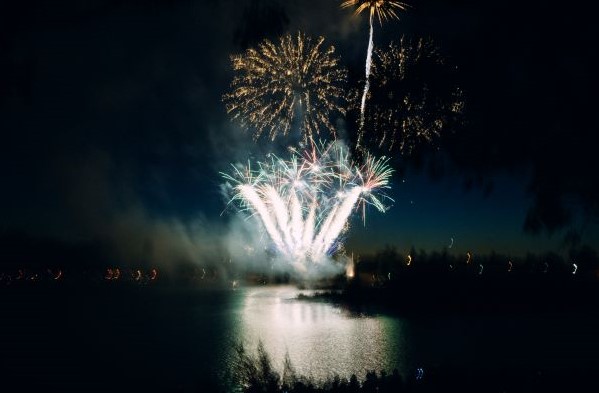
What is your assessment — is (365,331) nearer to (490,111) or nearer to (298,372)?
(298,372)

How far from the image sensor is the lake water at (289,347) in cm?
1417

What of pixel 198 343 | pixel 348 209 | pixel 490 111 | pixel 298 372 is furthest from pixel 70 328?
pixel 490 111

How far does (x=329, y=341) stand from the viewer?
19781 mm

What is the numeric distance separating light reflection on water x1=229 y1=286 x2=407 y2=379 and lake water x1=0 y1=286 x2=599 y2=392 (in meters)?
0.04

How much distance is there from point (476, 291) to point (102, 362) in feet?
86.6

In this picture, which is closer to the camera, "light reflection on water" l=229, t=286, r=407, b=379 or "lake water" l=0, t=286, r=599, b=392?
"lake water" l=0, t=286, r=599, b=392

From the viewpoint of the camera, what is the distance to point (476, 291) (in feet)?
114

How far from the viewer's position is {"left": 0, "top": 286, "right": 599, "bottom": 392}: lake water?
1417cm

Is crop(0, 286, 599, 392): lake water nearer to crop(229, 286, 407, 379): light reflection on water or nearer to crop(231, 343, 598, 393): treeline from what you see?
crop(229, 286, 407, 379): light reflection on water

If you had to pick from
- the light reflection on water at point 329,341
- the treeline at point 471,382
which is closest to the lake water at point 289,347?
the light reflection on water at point 329,341

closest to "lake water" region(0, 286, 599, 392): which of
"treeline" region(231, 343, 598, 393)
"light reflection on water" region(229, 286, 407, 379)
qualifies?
"light reflection on water" region(229, 286, 407, 379)

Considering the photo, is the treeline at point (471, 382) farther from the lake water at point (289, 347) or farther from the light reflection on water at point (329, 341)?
the light reflection on water at point (329, 341)

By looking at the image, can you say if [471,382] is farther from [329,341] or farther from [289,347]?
[329,341]

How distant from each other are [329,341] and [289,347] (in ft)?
6.43
